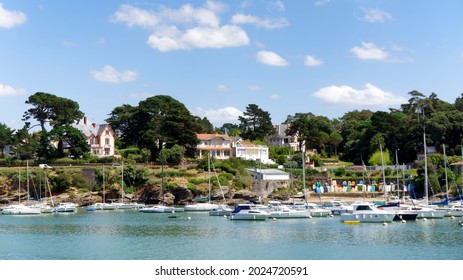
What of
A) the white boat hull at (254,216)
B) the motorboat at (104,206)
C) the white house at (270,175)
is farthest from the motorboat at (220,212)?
the white house at (270,175)

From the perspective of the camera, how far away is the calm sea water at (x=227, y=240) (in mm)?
40094

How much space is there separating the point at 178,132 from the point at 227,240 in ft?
194

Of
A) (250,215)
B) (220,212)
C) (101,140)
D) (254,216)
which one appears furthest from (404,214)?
(101,140)

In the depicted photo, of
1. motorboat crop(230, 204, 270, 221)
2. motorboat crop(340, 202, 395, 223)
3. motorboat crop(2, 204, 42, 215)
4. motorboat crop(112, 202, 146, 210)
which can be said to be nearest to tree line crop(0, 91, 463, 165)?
motorboat crop(112, 202, 146, 210)

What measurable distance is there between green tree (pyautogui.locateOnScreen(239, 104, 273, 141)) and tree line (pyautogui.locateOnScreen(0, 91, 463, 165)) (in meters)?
9.55

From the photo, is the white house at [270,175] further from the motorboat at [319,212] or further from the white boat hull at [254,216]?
the white boat hull at [254,216]

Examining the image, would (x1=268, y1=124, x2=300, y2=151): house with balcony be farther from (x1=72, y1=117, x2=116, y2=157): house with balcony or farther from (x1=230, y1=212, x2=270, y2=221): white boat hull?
(x1=230, y1=212, x2=270, y2=221): white boat hull

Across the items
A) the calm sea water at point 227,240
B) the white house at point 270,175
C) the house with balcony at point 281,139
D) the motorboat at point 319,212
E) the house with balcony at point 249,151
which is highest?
the house with balcony at point 281,139

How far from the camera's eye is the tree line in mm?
100938

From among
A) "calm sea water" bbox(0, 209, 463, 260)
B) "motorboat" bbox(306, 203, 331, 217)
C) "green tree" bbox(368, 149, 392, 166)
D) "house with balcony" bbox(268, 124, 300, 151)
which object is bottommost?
"calm sea water" bbox(0, 209, 463, 260)

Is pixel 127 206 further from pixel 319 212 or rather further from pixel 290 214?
pixel 319 212

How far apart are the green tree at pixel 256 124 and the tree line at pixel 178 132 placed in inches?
376

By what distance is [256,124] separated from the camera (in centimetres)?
13350
